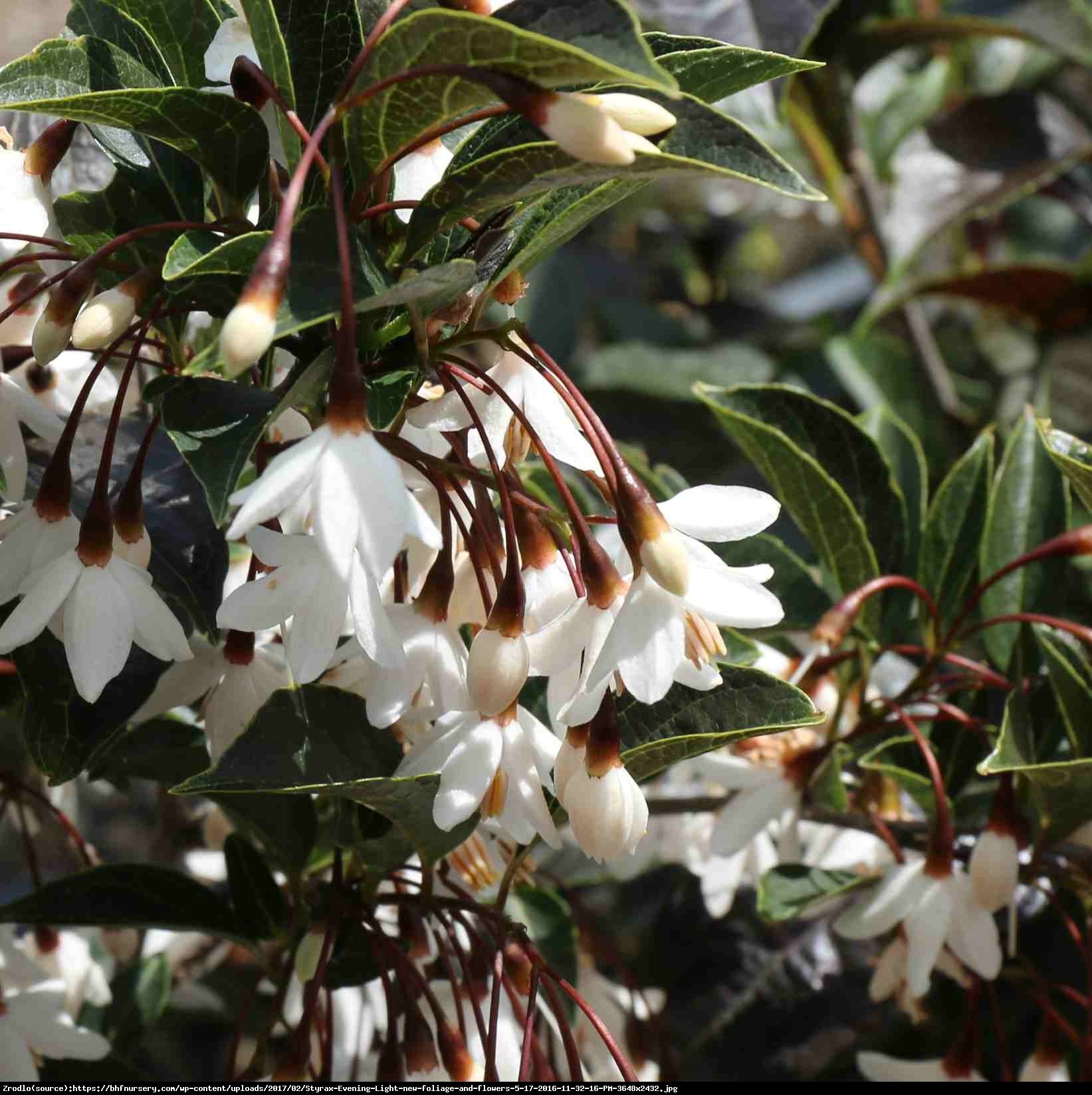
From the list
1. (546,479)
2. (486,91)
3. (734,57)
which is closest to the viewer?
(486,91)

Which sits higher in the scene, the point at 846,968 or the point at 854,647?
the point at 854,647

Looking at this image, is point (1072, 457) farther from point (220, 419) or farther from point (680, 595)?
point (220, 419)

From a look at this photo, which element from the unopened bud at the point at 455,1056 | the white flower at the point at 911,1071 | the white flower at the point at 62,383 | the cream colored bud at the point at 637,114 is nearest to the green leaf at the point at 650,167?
the cream colored bud at the point at 637,114

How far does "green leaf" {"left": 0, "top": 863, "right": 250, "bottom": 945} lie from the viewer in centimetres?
91

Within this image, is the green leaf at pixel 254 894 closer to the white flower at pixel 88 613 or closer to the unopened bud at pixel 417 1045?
the unopened bud at pixel 417 1045

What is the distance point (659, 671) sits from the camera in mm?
651

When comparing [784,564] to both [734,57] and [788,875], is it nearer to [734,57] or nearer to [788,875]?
A: [788,875]

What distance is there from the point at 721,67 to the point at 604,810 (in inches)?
16.7

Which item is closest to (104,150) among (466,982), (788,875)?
(466,982)

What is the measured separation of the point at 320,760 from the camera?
2.46ft

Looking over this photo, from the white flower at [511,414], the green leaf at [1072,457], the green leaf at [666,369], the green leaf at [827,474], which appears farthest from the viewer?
the green leaf at [666,369]

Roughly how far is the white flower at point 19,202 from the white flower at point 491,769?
1.28 ft

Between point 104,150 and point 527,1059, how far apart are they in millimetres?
640

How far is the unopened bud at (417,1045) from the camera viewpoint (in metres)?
0.84
